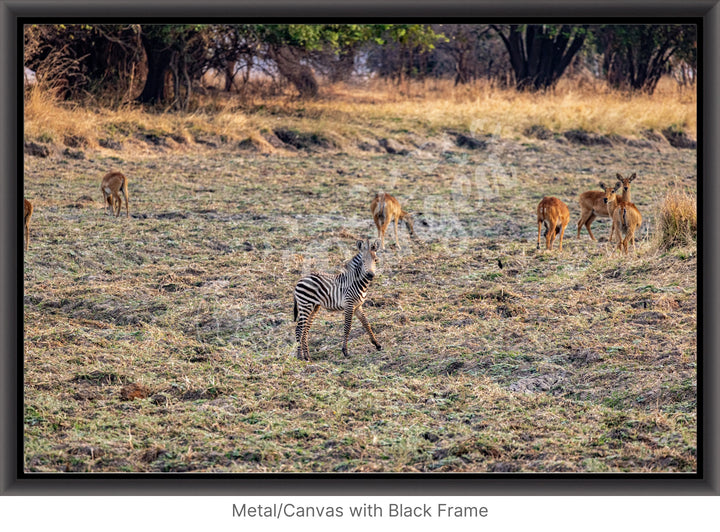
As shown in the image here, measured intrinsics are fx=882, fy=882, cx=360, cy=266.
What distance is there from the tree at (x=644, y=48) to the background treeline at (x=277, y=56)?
35mm

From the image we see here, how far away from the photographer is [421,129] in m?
16.3

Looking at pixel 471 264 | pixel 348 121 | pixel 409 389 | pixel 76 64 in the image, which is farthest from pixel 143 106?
pixel 409 389

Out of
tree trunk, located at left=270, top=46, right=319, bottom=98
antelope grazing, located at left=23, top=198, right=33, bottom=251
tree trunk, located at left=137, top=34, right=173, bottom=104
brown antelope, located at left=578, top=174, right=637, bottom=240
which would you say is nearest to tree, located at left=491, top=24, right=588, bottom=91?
tree trunk, located at left=270, top=46, right=319, bottom=98

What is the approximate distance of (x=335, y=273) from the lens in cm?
866

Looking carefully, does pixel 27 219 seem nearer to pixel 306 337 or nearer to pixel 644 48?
pixel 306 337

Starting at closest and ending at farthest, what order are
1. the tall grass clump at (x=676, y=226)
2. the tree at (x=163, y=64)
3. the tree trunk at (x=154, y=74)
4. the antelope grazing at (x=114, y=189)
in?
the tall grass clump at (x=676, y=226) → the antelope grazing at (x=114, y=189) → the tree at (x=163, y=64) → the tree trunk at (x=154, y=74)

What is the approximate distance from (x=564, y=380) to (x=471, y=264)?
3.11m

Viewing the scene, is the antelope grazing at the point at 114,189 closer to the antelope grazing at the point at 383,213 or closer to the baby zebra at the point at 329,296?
the antelope grazing at the point at 383,213

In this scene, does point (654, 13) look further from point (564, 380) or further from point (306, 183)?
point (306, 183)

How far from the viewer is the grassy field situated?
5.21m

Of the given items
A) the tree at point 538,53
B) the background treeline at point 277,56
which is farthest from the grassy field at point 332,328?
the tree at point 538,53

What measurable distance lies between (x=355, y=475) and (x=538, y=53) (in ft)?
68.9

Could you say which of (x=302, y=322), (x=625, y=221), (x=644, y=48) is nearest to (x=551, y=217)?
(x=625, y=221)

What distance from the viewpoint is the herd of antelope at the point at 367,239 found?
6621mm
